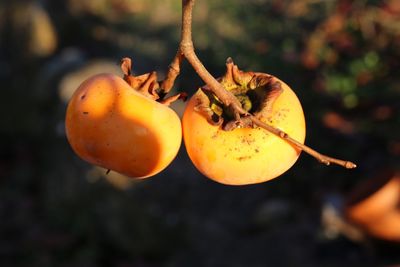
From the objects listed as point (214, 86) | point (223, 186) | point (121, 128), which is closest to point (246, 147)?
point (214, 86)

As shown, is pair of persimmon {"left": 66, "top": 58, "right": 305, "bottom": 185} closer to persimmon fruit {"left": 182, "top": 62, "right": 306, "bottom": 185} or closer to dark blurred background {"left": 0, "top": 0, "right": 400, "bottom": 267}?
persimmon fruit {"left": 182, "top": 62, "right": 306, "bottom": 185}

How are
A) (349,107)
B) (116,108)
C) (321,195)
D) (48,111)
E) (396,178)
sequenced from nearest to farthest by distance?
(116,108)
(396,178)
(321,195)
(349,107)
(48,111)

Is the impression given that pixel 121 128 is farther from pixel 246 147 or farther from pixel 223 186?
pixel 223 186

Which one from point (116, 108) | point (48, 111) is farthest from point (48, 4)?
point (116, 108)

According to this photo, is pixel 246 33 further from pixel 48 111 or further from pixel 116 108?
pixel 116 108

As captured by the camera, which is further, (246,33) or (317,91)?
(246,33)

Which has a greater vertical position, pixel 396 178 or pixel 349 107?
pixel 396 178

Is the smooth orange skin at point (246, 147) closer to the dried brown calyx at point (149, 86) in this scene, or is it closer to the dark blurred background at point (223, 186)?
the dried brown calyx at point (149, 86)
